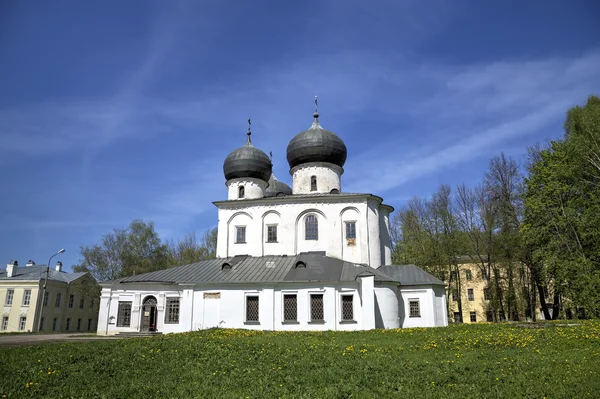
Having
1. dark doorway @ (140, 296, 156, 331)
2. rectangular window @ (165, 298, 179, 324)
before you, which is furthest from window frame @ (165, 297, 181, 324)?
dark doorway @ (140, 296, 156, 331)

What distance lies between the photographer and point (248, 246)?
1162 inches

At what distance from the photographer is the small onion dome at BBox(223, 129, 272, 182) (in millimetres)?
31781

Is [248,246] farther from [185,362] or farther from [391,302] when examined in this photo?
[185,362]

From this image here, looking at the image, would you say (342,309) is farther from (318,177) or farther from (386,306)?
(318,177)

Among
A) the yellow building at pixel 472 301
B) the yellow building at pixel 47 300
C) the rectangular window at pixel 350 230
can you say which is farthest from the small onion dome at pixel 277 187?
the yellow building at pixel 47 300

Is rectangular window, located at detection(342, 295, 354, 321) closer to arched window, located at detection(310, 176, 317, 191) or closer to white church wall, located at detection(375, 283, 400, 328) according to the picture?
white church wall, located at detection(375, 283, 400, 328)

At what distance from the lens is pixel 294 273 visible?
80.6 ft

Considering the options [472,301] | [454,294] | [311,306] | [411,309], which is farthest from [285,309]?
[472,301]

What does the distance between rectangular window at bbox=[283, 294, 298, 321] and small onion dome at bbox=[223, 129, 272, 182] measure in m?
11.3

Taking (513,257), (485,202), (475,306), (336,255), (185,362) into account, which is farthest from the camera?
(475,306)

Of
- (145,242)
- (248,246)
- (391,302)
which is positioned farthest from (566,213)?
(145,242)

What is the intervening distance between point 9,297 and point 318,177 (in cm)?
3346

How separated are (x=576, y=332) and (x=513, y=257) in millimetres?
17148

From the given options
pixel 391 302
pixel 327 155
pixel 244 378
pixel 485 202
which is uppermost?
pixel 327 155
